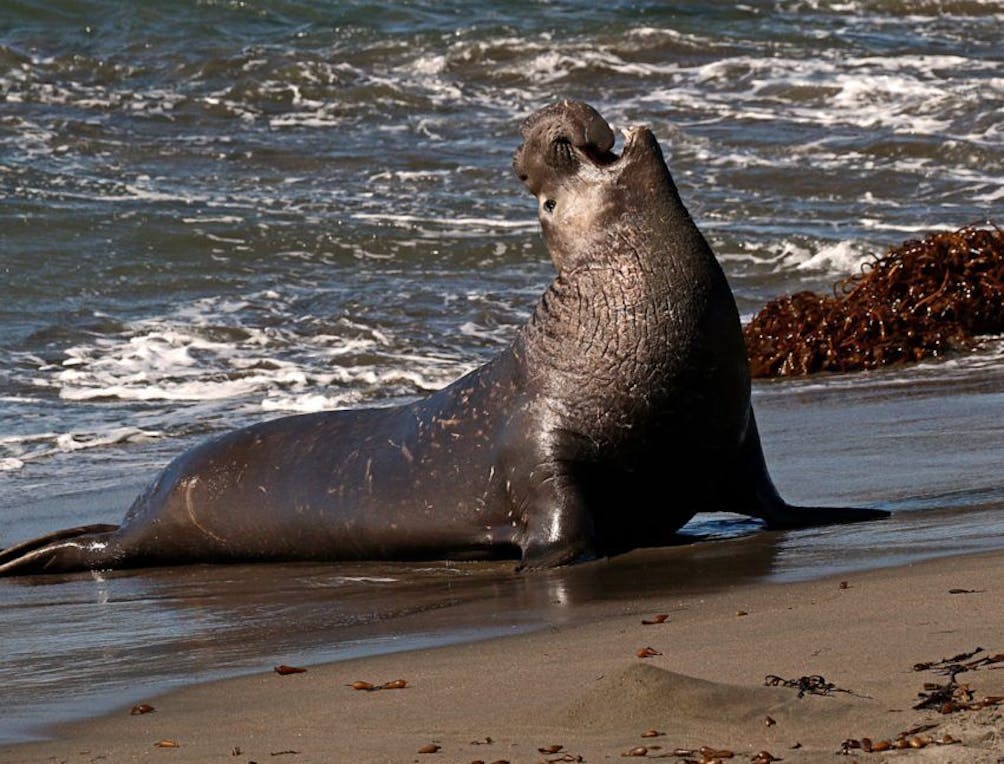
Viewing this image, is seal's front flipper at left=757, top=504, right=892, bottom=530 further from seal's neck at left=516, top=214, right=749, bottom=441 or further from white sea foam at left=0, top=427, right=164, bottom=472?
white sea foam at left=0, top=427, right=164, bottom=472

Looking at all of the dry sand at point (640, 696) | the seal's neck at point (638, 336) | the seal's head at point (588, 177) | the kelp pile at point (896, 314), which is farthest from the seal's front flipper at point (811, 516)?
the kelp pile at point (896, 314)

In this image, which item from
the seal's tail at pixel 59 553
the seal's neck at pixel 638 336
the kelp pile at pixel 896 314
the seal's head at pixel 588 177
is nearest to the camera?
the seal's neck at pixel 638 336

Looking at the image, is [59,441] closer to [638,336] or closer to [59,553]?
[59,553]

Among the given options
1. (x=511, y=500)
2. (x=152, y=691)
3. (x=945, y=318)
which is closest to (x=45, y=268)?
(x=945, y=318)

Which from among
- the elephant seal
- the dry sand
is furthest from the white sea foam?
the dry sand

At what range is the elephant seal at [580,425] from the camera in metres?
5.87

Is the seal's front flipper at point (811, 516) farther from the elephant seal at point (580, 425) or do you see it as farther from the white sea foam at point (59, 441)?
the white sea foam at point (59, 441)

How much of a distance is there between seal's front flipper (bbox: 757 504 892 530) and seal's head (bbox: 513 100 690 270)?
96 cm

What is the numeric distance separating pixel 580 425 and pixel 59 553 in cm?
211

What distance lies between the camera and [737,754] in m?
3.03

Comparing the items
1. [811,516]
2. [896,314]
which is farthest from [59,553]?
[896,314]

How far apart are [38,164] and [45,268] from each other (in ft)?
12.9

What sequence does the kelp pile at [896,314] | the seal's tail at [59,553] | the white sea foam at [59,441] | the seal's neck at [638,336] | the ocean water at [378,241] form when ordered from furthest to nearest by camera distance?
the kelp pile at [896,314]
the white sea foam at [59,441]
the seal's tail at [59,553]
the seal's neck at [638,336]
the ocean water at [378,241]

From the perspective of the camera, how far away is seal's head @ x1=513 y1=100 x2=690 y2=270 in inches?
239
